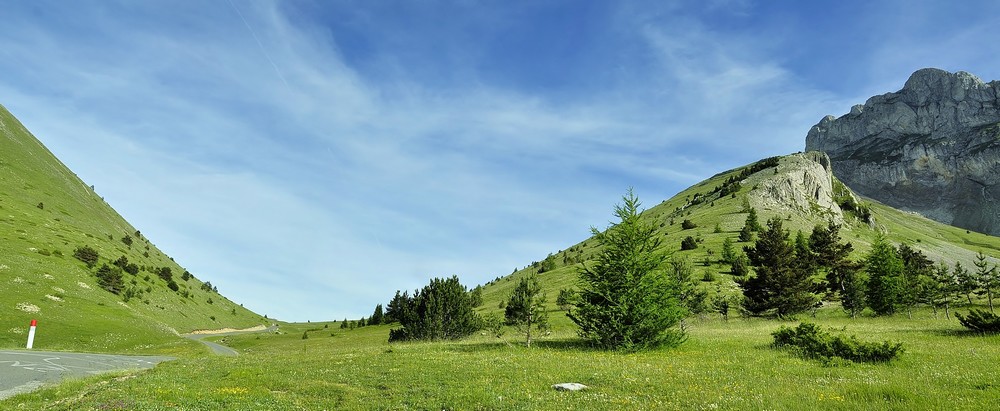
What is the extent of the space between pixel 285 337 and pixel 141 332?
27.1m

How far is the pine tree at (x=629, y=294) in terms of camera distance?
27516 mm

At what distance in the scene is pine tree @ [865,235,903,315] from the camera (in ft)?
178

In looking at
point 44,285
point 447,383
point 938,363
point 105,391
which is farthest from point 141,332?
point 938,363

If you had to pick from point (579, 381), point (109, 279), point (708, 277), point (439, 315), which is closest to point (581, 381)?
point (579, 381)

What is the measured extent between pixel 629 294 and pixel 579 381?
12.2 meters

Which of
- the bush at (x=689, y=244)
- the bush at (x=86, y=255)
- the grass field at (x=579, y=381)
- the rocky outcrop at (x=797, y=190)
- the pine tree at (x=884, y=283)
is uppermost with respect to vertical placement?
the rocky outcrop at (x=797, y=190)

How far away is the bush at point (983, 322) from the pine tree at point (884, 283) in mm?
28170

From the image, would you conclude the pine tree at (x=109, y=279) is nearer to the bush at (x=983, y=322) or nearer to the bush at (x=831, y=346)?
the bush at (x=831, y=346)

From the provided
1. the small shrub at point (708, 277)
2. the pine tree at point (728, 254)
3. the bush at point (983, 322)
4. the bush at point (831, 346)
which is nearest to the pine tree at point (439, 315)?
the bush at point (831, 346)

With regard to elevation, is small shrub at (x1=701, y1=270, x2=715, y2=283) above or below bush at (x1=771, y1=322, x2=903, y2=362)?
above

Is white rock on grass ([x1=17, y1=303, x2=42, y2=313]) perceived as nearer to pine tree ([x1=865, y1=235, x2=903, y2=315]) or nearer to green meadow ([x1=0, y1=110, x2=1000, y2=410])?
green meadow ([x1=0, y1=110, x2=1000, y2=410])

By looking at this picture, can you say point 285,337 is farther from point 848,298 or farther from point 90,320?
point 848,298

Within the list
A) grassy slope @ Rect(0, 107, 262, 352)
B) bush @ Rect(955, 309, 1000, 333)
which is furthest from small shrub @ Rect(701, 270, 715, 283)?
grassy slope @ Rect(0, 107, 262, 352)

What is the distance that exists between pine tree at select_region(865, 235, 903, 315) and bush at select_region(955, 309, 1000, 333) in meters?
28.2
